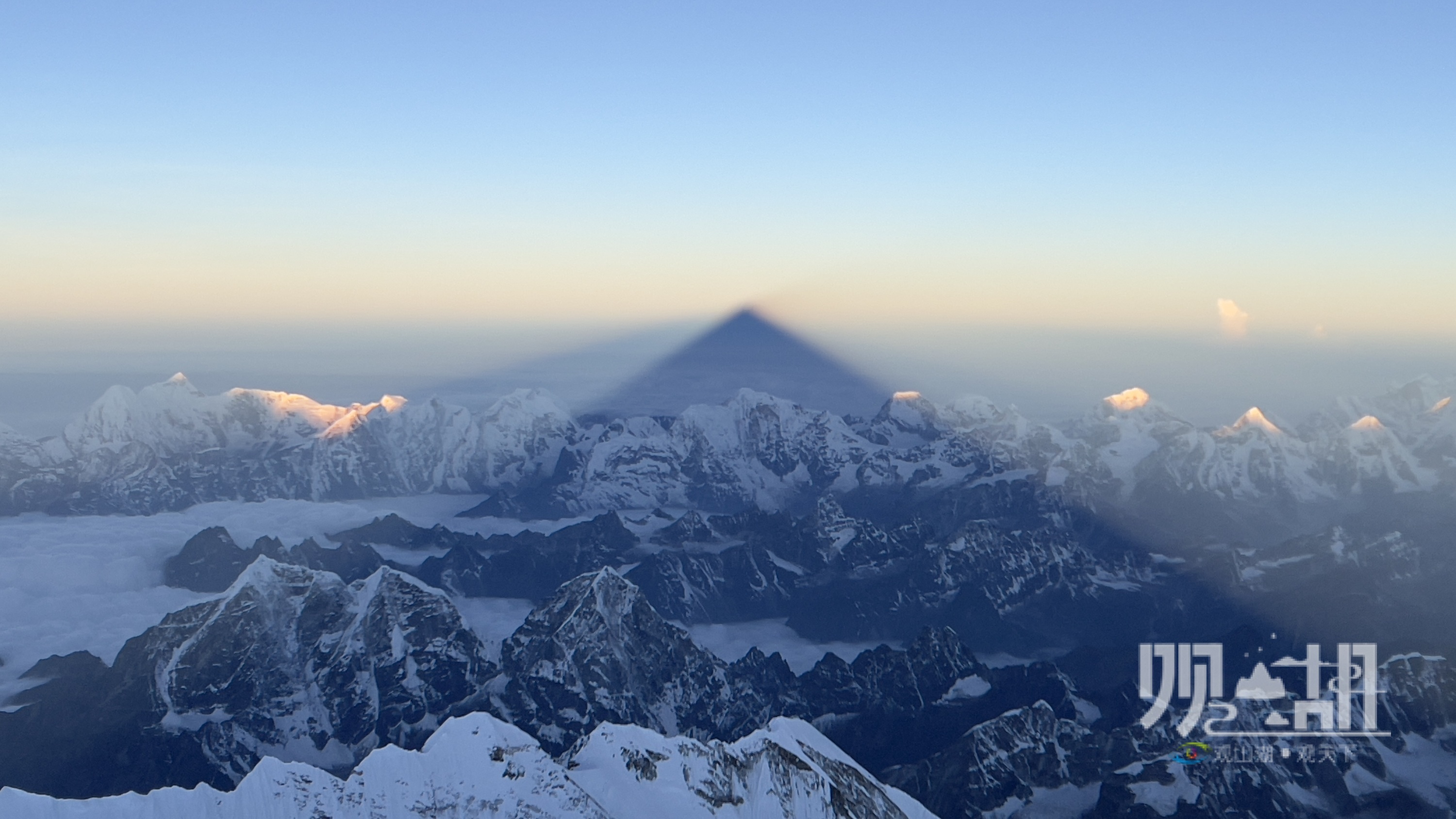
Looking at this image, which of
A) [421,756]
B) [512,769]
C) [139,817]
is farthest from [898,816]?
[139,817]

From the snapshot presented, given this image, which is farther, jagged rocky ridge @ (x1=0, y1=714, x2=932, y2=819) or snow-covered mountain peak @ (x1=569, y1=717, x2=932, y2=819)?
snow-covered mountain peak @ (x1=569, y1=717, x2=932, y2=819)

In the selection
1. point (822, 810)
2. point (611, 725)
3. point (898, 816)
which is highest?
point (611, 725)

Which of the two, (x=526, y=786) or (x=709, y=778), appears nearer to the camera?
(x=526, y=786)

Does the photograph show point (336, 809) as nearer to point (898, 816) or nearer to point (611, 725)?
point (611, 725)

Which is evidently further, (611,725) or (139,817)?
(611,725)

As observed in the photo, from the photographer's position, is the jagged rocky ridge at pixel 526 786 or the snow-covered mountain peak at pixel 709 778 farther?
the snow-covered mountain peak at pixel 709 778

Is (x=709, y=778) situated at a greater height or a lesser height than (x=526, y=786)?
lesser

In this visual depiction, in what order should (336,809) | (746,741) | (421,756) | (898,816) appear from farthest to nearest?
(898,816) → (746,741) → (421,756) → (336,809)

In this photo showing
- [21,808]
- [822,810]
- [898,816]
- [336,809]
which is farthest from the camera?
[898,816]

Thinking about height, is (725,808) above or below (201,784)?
below

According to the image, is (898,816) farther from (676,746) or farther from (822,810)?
(676,746)
